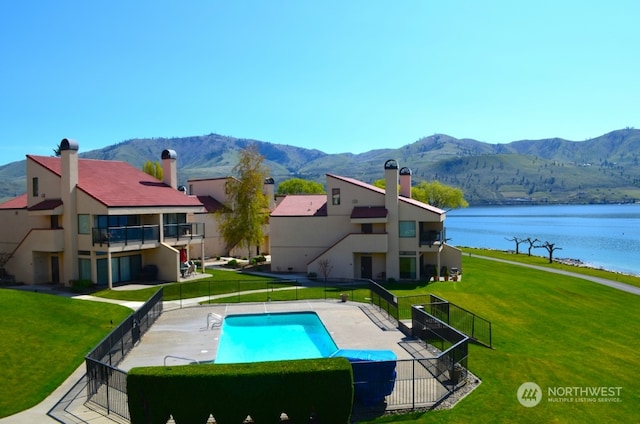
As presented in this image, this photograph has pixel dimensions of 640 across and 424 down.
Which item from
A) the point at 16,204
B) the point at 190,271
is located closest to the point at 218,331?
the point at 190,271

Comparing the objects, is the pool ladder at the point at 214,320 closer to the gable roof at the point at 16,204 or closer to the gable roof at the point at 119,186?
the gable roof at the point at 119,186

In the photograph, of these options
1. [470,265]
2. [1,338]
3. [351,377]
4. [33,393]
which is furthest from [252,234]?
[351,377]

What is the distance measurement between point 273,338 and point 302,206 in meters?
23.1

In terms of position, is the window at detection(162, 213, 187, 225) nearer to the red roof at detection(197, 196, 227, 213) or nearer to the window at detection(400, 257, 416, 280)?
the red roof at detection(197, 196, 227, 213)

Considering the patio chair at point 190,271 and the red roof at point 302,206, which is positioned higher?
the red roof at point 302,206

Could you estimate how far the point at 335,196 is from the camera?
44.3 meters

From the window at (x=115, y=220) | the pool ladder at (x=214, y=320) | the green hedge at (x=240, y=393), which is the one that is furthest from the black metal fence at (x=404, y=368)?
the window at (x=115, y=220)

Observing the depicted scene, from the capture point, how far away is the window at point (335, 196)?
145 ft

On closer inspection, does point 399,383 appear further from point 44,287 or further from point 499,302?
point 44,287

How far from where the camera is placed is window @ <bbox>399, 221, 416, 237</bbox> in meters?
41.8

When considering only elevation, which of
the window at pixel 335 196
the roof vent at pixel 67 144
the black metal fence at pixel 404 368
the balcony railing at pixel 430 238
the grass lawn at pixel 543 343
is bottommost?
the grass lawn at pixel 543 343

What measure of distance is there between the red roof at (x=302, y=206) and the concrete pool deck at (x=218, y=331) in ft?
47.5

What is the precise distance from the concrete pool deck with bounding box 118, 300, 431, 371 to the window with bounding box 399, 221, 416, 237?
12.0 m

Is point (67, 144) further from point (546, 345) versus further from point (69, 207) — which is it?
point (546, 345)
